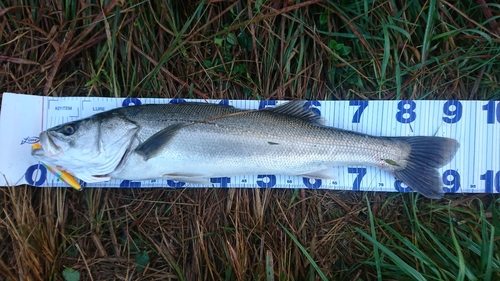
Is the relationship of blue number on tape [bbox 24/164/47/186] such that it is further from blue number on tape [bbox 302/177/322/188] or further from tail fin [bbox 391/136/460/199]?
tail fin [bbox 391/136/460/199]

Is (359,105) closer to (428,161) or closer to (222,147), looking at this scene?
(428,161)

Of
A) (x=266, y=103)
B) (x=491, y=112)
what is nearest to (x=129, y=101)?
(x=266, y=103)

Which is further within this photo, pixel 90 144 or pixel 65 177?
pixel 65 177

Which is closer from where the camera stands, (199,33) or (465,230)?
(465,230)

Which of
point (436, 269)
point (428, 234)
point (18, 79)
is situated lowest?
point (436, 269)

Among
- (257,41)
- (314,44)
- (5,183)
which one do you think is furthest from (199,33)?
(5,183)

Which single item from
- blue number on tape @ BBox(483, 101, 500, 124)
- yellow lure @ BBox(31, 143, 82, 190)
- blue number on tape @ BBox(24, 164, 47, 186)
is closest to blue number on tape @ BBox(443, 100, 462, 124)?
blue number on tape @ BBox(483, 101, 500, 124)

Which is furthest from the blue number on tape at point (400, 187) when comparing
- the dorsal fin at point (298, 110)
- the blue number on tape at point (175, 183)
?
the blue number on tape at point (175, 183)

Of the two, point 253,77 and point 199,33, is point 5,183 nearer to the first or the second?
point 199,33
